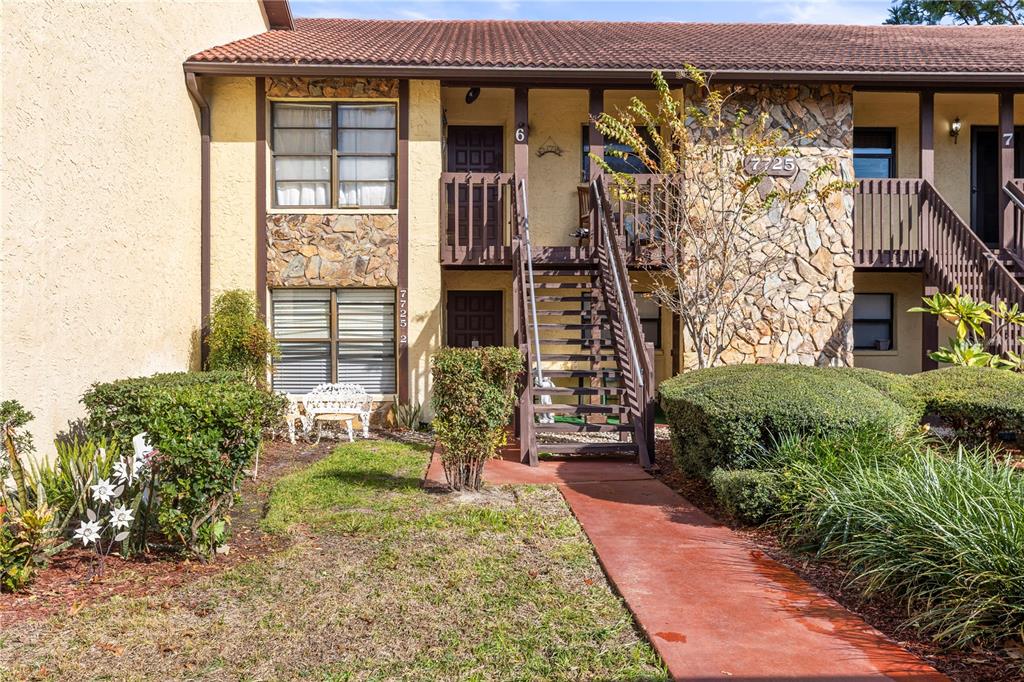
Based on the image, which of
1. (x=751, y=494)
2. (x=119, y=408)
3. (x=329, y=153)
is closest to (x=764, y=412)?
(x=751, y=494)

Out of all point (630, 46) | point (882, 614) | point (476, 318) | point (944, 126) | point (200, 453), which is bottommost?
point (882, 614)

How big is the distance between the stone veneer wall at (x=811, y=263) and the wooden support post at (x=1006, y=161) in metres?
2.29

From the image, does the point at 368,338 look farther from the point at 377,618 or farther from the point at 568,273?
the point at 377,618

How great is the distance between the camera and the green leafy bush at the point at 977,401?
6.71m

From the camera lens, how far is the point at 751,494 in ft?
18.1

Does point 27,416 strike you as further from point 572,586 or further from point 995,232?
point 995,232

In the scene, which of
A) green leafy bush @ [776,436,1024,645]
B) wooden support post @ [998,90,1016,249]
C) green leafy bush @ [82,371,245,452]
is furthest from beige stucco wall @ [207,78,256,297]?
wooden support post @ [998,90,1016,249]

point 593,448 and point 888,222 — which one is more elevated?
point 888,222

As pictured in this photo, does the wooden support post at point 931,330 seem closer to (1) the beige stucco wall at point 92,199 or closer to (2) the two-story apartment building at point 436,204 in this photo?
(2) the two-story apartment building at point 436,204

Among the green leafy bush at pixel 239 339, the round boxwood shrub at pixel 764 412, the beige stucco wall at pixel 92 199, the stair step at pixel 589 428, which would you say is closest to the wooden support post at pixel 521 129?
the stair step at pixel 589 428

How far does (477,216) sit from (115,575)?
7.77 m

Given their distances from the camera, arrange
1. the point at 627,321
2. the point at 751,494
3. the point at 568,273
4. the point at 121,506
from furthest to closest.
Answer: the point at 568,273, the point at 627,321, the point at 751,494, the point at 121,506

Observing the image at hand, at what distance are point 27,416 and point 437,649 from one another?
3786 mm

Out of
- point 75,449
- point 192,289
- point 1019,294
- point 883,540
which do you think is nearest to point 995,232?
point 1019,294
